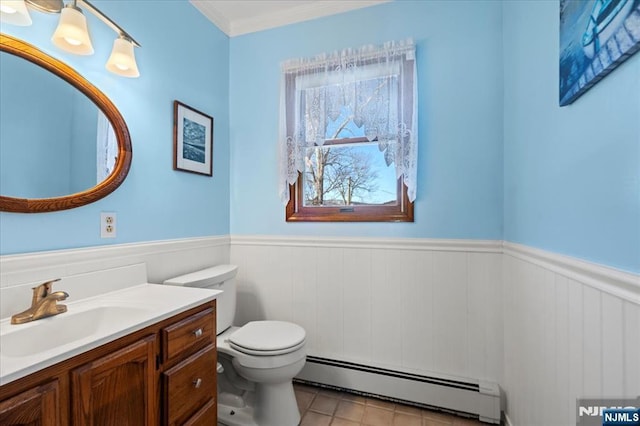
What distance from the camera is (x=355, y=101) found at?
1826 millimetres

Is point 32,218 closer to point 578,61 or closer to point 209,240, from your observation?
point 209,240

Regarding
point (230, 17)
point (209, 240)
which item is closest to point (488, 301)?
point (209, 240)

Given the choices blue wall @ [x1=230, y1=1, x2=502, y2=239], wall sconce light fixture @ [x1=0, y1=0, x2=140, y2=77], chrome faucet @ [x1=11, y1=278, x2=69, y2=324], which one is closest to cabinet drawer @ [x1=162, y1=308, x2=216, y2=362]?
chrome faucet @ [x1=11, y1=278, x2=69, y2=324]

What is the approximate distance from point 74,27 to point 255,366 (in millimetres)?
1670

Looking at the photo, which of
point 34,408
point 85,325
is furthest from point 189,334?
point 34,408

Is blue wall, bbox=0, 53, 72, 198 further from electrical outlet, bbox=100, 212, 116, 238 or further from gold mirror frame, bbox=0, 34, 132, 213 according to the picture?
electrical outlet, bbox=100, 212, 116, 238

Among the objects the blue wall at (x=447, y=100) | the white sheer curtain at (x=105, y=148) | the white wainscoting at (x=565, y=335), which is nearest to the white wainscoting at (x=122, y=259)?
the white sheer curtain at (x=105, y=148)

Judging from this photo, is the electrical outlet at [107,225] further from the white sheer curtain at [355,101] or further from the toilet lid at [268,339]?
the white sheer curtain at [355,101]

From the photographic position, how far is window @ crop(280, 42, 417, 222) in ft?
5.78

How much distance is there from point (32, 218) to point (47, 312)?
374 millimetres

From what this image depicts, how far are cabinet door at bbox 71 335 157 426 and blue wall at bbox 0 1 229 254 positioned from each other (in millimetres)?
607

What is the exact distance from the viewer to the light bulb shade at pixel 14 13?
99cm

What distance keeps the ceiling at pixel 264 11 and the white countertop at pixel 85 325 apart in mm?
1869

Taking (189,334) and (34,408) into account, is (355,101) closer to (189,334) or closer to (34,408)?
(189,334)
